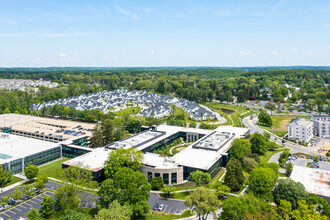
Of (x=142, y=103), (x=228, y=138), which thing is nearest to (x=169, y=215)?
(x=228, y=138)

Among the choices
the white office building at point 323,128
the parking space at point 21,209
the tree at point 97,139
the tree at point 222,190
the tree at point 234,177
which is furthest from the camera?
the white office building at point 323,128

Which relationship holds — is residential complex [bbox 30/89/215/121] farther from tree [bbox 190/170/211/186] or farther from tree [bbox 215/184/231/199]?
tree [bbox 215/184/231/199]

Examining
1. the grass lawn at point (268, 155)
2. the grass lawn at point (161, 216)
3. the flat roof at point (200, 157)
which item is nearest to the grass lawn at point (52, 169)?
Answer: the grass lawn at point (161, 216)

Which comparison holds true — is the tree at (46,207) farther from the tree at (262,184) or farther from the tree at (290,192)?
the tree at (290,192)

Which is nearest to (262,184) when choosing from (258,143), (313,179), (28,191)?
(313,179)

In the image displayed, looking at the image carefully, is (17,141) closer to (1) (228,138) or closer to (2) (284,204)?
(1) (228,138)
